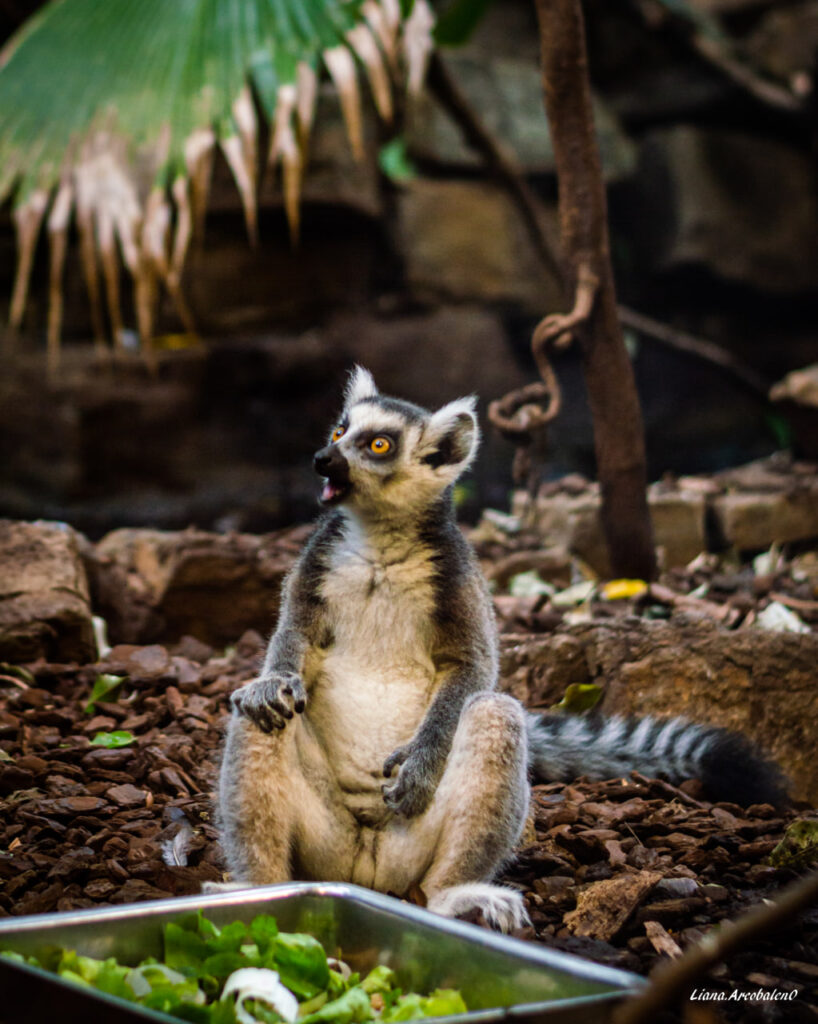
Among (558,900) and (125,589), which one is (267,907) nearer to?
(558,900)

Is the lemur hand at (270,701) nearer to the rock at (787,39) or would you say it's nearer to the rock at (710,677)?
the rock at (710,677)

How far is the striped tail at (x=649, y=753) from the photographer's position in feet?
12.2

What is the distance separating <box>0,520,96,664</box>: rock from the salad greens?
9.27 ft

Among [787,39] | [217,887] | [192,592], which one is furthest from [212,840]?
[787,39]

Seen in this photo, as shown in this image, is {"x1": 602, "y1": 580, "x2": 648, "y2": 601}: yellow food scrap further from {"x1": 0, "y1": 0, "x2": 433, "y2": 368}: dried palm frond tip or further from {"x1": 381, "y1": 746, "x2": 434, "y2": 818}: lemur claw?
{"x1": 381, "y1": 746, "x2": 434, "y2": 818}: lemur claw

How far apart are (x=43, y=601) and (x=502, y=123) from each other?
8.95 meters

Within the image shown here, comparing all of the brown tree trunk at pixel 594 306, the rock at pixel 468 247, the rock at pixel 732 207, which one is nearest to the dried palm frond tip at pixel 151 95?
the brown tree trunk at pixel 594 306

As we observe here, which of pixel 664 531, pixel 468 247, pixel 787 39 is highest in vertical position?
pixel 787 39

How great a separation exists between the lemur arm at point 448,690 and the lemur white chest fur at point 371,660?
0.27 feet

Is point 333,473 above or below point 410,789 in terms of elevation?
above

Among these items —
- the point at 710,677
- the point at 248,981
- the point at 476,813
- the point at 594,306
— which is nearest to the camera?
the point at 248,981

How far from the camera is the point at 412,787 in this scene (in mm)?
3004

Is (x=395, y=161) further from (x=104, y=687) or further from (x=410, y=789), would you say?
(x=410, y=789)

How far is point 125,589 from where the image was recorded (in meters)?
5.83
